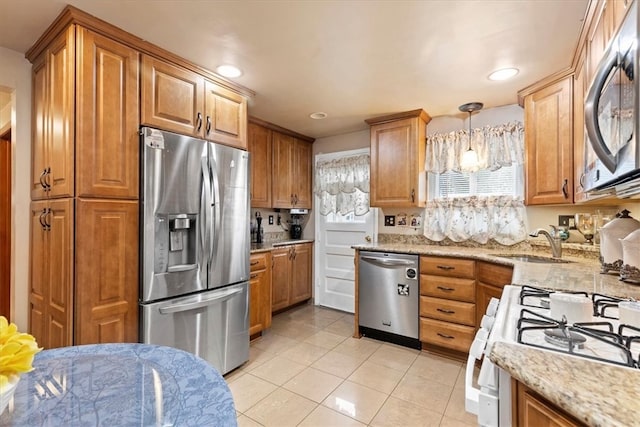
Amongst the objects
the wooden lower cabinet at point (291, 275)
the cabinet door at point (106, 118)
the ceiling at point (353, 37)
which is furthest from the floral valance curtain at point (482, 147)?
the cabinet door at point (106, 118)

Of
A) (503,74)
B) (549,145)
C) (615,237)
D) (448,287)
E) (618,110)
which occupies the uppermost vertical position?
(503,74)

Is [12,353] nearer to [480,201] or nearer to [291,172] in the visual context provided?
[480,201]

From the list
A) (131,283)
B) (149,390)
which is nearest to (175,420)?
(149,390)

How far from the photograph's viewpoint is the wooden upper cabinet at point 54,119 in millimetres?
1620

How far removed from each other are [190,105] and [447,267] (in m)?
2.46

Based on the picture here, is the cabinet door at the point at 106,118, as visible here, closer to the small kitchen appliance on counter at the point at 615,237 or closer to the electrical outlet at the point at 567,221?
the small kitchen appliance on counter at the point at 615,237

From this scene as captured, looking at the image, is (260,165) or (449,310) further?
(260,165)

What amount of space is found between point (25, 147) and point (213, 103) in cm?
127

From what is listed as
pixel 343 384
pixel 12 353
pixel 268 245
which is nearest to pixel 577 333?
pixel 12 353

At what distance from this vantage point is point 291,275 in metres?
3.87

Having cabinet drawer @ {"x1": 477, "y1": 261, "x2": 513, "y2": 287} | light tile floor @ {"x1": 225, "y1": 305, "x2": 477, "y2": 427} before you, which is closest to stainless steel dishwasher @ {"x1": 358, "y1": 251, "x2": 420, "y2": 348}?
light tile floor @ {"x1": 225, "y1": 305, "x2": 477, "y2": 427}

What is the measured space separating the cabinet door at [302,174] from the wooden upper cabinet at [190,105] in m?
1.56

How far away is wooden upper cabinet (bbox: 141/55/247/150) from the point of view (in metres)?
1.92

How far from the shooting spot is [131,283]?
1.81 m
